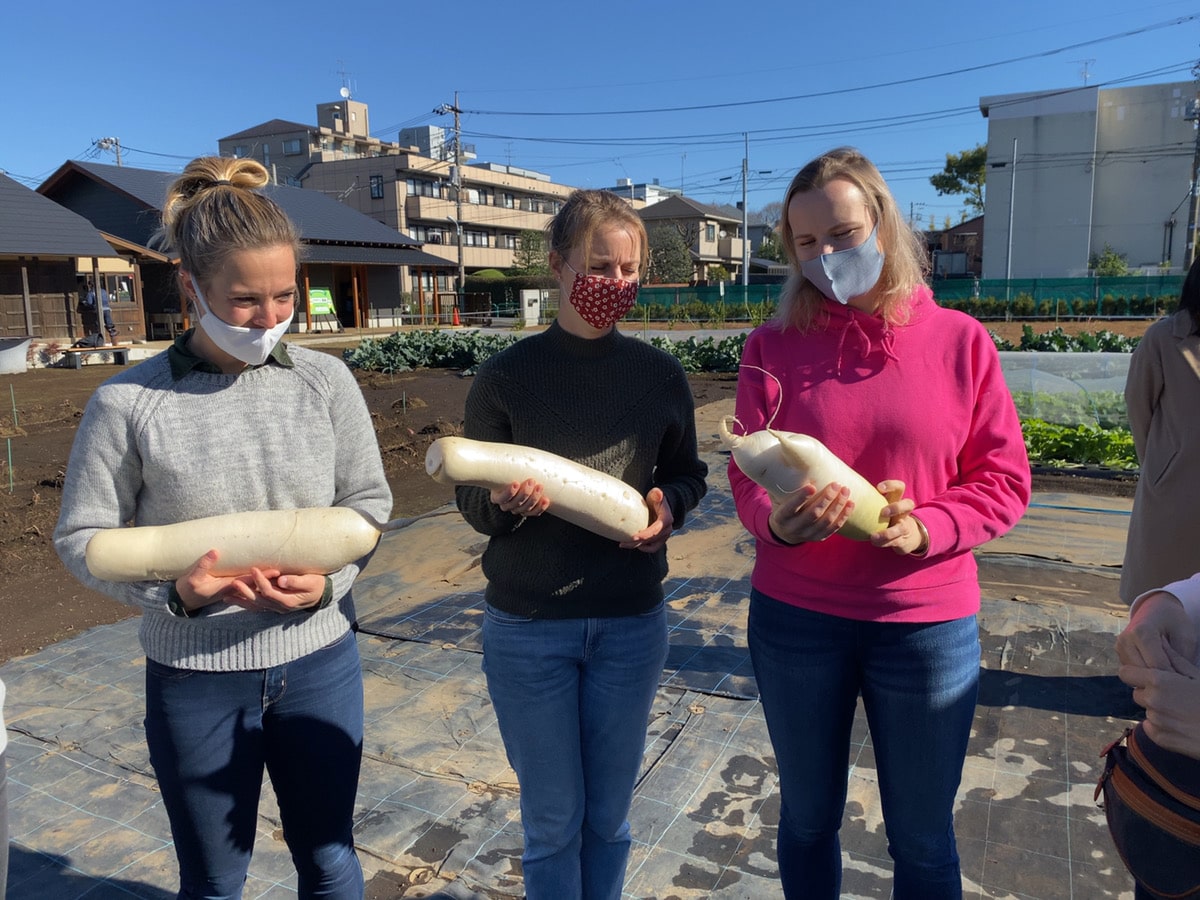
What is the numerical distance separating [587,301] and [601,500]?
0.47 meters

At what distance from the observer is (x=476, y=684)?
3.65 metres

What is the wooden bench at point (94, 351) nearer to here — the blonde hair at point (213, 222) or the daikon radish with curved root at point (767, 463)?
the blonde hair at point (213, 222)

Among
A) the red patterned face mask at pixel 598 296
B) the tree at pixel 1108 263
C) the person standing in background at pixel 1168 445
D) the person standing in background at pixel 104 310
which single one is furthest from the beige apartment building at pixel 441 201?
the red patterned face mask at pixel 598 296

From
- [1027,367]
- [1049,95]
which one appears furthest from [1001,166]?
[1027,367]

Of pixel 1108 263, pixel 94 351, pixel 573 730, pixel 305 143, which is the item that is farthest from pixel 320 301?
pixel 305 143

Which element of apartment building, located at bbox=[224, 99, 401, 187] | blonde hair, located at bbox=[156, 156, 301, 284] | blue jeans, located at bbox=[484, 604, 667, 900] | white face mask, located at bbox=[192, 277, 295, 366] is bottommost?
blue jeans, located at bbox=[484, 604, 667, 900]

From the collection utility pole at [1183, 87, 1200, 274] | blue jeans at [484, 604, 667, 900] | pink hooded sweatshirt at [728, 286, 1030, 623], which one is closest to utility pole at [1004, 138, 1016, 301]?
utility pole at [1183, 87, 1200, 274]

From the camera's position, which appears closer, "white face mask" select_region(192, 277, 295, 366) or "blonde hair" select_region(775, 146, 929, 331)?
"white face mask" select_region(192, 277, 295, 366)

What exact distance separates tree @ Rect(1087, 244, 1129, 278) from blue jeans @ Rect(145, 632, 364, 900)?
44.7 m

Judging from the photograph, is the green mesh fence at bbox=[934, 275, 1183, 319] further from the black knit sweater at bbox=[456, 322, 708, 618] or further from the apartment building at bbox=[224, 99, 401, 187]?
the apartment building at bbox=[224, 99, 401, 187]

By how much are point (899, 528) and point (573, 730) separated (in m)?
0.89

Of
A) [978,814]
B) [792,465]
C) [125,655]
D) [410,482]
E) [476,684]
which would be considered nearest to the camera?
[792,465]

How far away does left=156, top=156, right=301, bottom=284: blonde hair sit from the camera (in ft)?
5.57

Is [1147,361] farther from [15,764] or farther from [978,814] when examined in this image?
[15,764]
